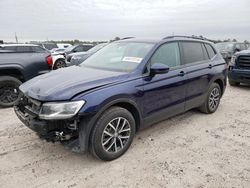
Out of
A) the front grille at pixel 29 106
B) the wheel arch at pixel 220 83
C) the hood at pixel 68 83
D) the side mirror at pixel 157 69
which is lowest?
the wheel arch at pixel 220 83

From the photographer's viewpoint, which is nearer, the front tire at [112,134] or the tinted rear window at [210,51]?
the front tire at [112,134]

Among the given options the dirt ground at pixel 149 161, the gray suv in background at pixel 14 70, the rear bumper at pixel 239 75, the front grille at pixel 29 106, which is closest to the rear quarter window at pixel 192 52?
the dirt ground at pixel 149 161

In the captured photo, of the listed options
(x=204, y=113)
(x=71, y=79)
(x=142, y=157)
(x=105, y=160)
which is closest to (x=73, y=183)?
(x=105, y=160)

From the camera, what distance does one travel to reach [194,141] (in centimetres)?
374

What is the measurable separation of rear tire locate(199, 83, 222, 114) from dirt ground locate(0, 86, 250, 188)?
59cm

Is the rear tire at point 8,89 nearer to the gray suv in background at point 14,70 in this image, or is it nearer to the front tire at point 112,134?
the gray suv in background at point 14,70

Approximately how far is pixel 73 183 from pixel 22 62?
12.8ft

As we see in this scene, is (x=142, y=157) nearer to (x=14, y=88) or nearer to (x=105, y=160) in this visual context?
(x=105, y=160)

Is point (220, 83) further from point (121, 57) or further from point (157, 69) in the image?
point (121, 57)

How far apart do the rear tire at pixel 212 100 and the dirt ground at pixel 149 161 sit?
1.94ft

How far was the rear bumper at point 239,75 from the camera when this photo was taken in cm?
719

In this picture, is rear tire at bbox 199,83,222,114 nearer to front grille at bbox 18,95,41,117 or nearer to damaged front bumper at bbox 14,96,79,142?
damaged front bumper at bbox 14,96,79,142

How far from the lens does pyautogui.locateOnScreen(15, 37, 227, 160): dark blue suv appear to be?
108 inches

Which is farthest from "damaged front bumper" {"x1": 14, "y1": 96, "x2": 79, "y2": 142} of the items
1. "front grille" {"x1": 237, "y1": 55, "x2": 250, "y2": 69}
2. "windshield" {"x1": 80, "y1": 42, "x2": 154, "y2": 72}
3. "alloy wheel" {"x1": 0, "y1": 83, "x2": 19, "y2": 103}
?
"front grille" {"x1": 237, "y1": 55, "x2": 250, "y2": 69}
